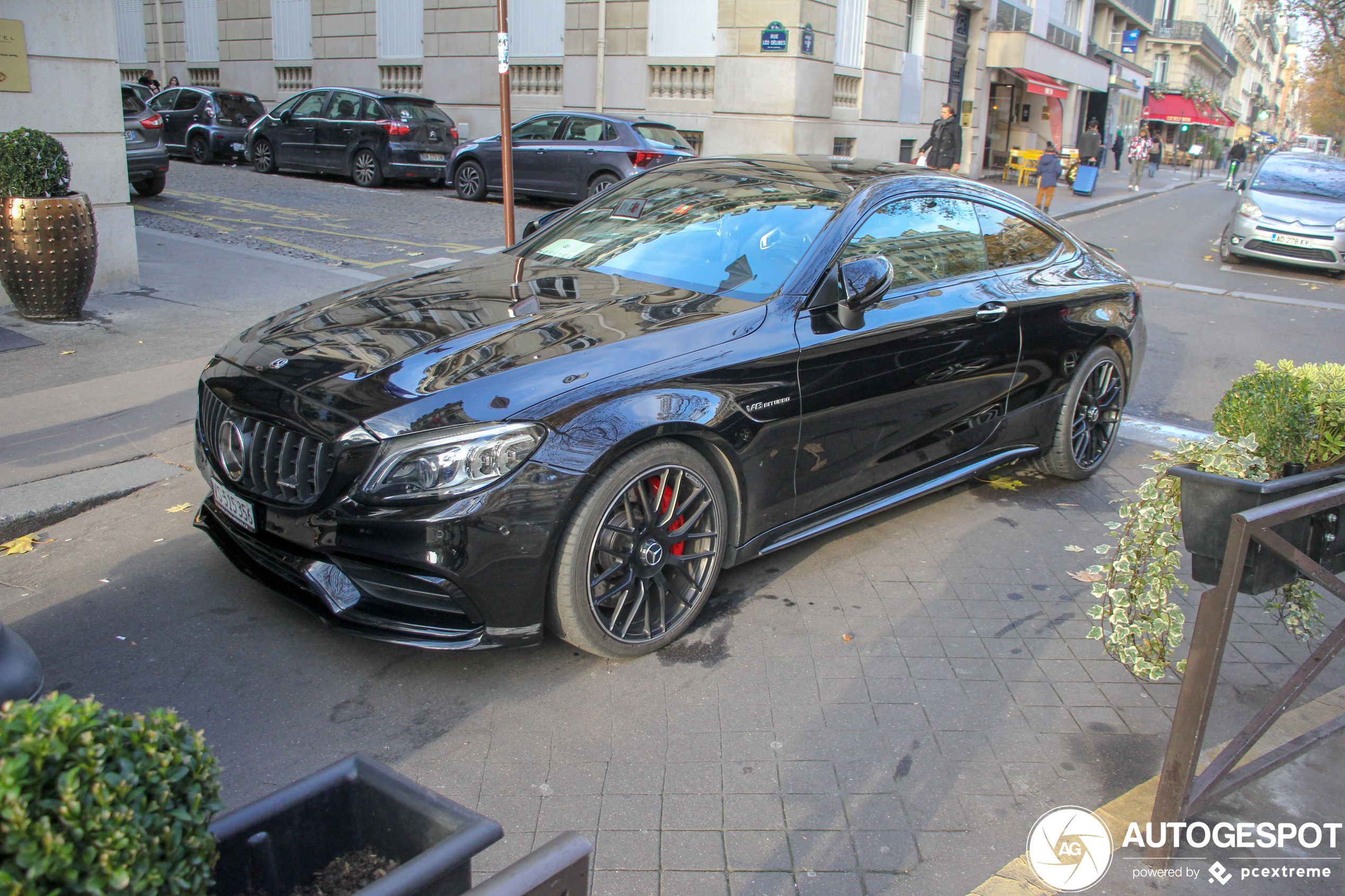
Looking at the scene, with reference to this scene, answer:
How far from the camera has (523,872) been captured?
1338 millimetres

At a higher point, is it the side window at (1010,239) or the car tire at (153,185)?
→ the side window at (1010,239)

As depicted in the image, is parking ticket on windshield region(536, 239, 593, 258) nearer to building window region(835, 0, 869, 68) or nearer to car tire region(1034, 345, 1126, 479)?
car tire region(1034, 345, 1126, 479)

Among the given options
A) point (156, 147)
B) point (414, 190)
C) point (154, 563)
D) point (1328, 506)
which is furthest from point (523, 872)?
point (414, 190)

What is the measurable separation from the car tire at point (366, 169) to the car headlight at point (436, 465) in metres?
15.8

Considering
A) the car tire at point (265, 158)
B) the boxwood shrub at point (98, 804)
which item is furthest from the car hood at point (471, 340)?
the car tire at point (265, 158)

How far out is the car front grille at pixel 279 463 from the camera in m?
3.21

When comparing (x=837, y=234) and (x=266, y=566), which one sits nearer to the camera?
(x=266, y=566)

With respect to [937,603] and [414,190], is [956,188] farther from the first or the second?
[414,190]

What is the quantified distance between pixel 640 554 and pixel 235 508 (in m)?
1.38

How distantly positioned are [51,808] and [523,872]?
55 cm

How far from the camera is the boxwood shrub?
1.12 m

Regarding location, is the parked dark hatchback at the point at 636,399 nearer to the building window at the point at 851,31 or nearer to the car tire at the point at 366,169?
the car tire at the point at 366,169

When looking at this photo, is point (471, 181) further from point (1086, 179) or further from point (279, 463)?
point (1086, 179)

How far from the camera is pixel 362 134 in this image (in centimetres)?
1769
